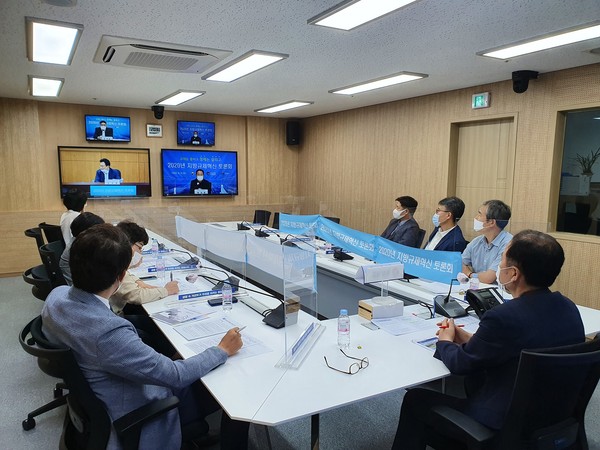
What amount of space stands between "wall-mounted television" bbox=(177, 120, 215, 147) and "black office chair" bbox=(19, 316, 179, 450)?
626cm

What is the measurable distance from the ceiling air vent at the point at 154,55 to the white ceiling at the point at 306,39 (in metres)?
0.10

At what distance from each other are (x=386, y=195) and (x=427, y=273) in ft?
11.7

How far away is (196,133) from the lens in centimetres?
755

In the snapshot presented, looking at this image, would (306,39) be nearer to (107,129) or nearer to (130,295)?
(130,295)

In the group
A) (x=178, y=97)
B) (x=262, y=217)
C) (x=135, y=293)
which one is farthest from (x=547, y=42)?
(x=262, y=217)

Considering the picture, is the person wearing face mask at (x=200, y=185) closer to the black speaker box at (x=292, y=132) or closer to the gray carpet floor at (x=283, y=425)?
the black speaker box at (x=292, y=132)

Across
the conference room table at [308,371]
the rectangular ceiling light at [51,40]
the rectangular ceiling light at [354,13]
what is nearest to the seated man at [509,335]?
the conference room table at [308,371]

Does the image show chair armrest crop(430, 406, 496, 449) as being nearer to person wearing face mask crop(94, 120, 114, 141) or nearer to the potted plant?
the potted plant

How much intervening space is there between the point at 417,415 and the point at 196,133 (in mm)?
6710

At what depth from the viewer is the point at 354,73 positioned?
4.57 meters

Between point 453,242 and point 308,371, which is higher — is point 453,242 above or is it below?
above

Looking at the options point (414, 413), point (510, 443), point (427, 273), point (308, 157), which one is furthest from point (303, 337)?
point (308, 157)

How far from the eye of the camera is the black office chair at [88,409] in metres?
1.42

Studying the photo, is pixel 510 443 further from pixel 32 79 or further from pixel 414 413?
pixel 32 79
